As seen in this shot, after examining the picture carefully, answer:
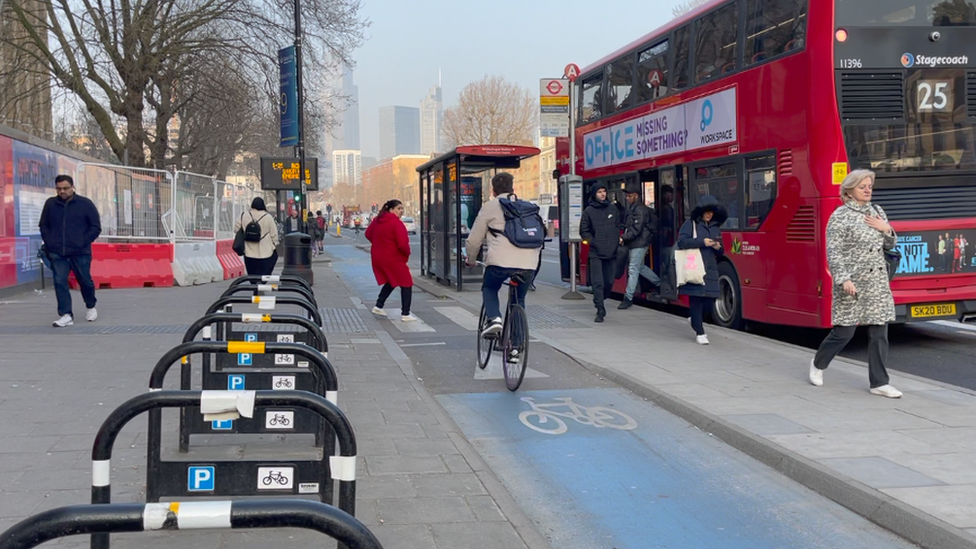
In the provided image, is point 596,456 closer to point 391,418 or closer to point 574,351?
point 391,418

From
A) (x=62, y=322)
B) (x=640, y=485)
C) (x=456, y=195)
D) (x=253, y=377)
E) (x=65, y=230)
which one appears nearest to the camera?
(x=253, y=377)

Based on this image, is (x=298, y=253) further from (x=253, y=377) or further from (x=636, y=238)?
(x=253, y=377)

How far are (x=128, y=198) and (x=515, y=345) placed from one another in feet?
43.7

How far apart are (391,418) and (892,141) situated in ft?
20.8

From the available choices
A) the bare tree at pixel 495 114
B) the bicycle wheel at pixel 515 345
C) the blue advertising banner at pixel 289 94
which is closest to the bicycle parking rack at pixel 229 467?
the bicycle wheel at pixel 515 345

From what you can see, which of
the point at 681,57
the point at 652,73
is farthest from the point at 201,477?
the point at 652,73

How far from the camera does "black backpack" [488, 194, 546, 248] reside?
7.51 m

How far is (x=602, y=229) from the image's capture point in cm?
1217

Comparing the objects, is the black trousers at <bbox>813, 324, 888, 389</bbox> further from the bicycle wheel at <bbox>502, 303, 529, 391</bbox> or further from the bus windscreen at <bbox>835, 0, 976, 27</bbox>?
the bus windscreen at <bbox>835, 0, 976, 27</bbox>

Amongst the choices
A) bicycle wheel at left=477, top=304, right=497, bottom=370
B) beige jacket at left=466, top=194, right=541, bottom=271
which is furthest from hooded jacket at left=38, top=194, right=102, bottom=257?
beige jacket at left=466, top=194, right=541, bottom=271

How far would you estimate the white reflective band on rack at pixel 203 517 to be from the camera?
76.5 inches

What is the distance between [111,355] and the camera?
347 inches

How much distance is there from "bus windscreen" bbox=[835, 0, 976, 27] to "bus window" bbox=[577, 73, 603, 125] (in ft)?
21.2

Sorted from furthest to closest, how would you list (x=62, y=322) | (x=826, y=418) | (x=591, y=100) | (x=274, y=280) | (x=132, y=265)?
(x=132, y=265) < (x=591, y=100) < (x=62, y=322) < (x=274, y=280) < (x=826, y=418)
